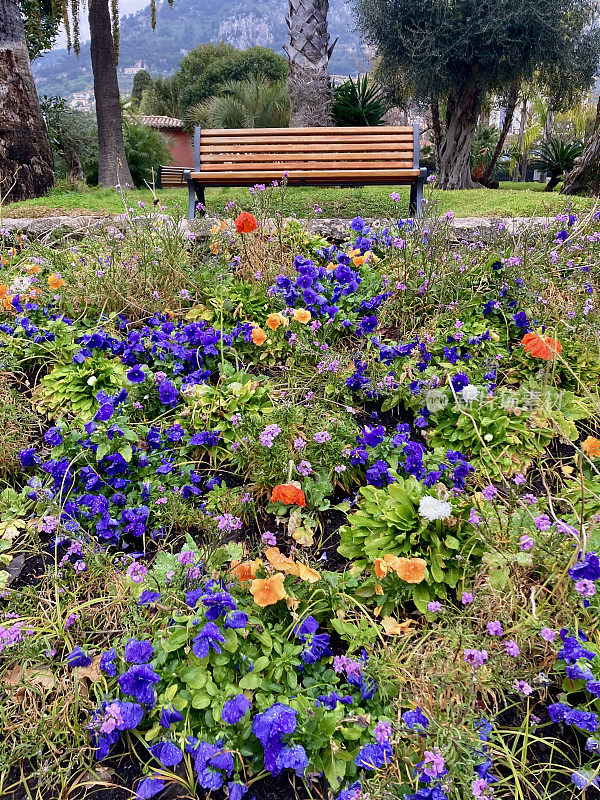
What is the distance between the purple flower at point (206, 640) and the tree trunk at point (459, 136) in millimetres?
12230

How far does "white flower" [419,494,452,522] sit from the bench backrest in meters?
3.83

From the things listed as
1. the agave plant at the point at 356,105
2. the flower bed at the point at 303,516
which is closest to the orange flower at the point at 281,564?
the flower bed at the point at 303,516

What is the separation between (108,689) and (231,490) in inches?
31.0

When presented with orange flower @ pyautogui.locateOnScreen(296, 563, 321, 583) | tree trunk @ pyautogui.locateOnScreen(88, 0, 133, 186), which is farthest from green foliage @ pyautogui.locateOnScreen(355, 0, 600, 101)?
orange flower @ pyautogui.locateOnScreen(296, 563, 321, 583)

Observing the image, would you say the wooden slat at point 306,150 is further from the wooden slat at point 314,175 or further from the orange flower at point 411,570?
the orange flower at point 411,570

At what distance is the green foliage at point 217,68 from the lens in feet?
112

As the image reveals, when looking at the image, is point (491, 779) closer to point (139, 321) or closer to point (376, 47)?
point (139, 321)

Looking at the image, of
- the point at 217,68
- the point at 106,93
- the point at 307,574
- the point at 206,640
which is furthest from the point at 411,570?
the point at 217,68

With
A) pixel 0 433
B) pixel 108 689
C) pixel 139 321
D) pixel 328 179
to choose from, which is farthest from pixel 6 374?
pixel 328 179

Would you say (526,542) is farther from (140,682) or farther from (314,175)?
(314,175)

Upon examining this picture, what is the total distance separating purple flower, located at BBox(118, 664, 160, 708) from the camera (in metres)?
1.34

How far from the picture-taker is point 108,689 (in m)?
1.53

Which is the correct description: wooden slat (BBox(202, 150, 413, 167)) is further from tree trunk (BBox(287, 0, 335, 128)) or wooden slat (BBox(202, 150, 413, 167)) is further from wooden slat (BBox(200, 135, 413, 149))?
tree trunk (BBox(287, 0, 335, 128))

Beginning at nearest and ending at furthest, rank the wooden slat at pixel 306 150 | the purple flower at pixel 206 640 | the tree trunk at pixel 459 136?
the purple flower at pixel 206 640, the wooden slat at pixel 306 150, the tree trunk at pixel 459 136
